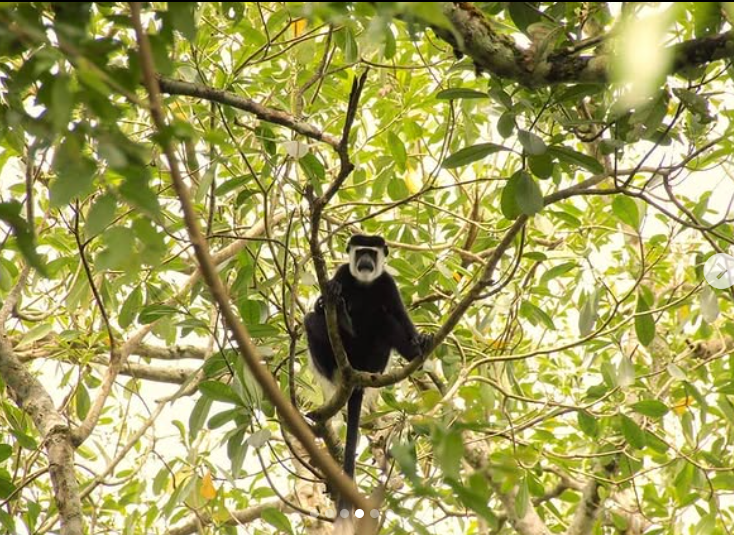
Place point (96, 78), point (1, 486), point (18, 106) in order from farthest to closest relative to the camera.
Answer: point (1, 486) < point (18, 106) < point (96, 78)

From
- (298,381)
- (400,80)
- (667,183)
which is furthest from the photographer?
(400,80)

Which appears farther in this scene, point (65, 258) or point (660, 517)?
point (660, 517)

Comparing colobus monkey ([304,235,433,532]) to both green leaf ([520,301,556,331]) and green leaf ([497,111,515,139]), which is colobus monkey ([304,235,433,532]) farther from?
green leaf ([497,111,515,139])

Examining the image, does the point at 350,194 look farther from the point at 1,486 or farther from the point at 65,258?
the point at 1,486

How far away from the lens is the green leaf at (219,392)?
9.51 ft

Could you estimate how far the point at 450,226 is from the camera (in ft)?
14.3

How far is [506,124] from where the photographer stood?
2.42 metres

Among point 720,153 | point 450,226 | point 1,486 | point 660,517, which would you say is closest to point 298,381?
point 1,486

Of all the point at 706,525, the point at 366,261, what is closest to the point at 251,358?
the point at 366,261

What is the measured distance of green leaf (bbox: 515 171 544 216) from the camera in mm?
2373

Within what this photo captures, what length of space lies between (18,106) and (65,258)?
5.37ft

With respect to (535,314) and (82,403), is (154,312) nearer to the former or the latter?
(82,403)

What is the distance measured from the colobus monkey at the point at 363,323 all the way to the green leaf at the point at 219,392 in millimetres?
801

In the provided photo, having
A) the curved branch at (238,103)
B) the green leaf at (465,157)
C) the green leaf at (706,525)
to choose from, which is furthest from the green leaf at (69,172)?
the green leaf at (706,525)
